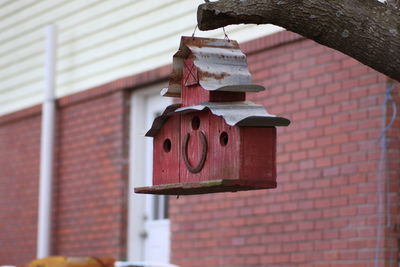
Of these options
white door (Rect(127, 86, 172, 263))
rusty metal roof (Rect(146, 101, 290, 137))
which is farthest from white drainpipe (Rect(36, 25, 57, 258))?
rusty metal roof (Rect(146, 101, 290, 137))

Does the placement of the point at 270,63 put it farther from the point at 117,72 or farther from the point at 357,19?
the point at 357,19

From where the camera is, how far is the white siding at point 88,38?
9.01 meters

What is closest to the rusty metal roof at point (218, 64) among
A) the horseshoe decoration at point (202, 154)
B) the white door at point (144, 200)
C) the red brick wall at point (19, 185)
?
the horseshoe decoration at point (202, 154)

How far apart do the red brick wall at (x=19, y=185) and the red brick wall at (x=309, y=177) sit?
281 cm

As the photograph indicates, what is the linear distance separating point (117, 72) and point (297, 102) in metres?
2.47

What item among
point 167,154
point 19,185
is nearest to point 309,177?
point 167,154

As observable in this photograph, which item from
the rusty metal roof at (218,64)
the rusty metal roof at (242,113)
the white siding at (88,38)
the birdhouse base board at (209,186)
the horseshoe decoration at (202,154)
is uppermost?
the white siding at (88,38)

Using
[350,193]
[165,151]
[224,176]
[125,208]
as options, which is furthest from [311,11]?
[125,208]

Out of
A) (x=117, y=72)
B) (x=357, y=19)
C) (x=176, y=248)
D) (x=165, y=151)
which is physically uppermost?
(x=117, y=72)

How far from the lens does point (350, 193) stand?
7207 mm

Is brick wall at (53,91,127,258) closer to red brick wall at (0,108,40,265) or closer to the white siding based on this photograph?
the white siding

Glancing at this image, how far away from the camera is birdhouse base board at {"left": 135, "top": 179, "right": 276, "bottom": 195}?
4.53 metres

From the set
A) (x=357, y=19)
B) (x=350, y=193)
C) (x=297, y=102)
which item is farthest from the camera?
(x=297, y=102)

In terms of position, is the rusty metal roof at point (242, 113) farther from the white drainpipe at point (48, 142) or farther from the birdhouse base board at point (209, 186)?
the white drainpipe at point (48, 142)
